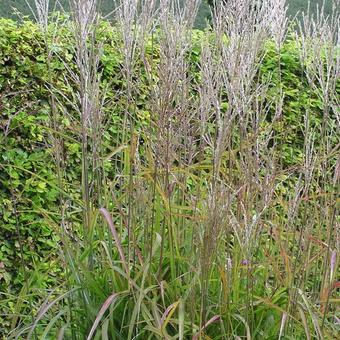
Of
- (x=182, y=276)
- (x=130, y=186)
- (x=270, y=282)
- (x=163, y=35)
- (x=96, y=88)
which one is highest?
(x=163, y=35)

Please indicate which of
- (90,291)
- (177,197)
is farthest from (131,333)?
(177,197)

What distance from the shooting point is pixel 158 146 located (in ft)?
8.48

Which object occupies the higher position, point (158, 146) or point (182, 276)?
point (158, 146)

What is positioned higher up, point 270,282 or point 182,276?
point 182,276

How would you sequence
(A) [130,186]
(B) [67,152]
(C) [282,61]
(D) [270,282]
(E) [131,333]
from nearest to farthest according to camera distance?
1. (E) [131,333]
2. (A) [130,186]
3. (D) [270,282]
4. (B) [67,152]
5. (C) [282,61]

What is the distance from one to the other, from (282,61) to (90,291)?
327cm

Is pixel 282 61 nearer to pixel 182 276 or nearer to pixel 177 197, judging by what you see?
pixel 177 197

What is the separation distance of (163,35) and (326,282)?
1093mm

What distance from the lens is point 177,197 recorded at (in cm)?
314

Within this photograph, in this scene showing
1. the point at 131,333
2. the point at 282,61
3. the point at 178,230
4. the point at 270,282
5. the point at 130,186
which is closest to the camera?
the point at 131,333

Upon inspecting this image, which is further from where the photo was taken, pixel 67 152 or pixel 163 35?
pixel 67 152

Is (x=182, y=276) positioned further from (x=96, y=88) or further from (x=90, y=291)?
(x=96, y=88)

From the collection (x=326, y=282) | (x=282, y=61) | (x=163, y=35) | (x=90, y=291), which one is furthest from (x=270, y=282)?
(x=282, y=61)

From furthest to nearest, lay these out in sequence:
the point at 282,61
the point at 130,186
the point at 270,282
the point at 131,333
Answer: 1. the point at 282,61
2. the point at 270,282
3. the point at 130,186
4. the point at 131,333
